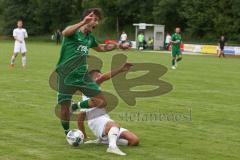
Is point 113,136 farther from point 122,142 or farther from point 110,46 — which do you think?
point 110,46

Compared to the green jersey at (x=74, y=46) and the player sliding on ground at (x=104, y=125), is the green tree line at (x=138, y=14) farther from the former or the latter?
the green jersey at (x=74, y=46)

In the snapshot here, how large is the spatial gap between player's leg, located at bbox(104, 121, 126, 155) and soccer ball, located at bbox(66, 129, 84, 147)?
406 millimetres

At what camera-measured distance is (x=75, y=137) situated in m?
8.57

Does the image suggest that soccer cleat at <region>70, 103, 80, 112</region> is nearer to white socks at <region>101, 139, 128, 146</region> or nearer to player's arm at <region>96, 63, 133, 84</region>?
player's arm at <region>96, 63, 133, 84</region>

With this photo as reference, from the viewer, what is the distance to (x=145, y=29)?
2498 inches

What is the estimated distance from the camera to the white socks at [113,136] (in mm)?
8273

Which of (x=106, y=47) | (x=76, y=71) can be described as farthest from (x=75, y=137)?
(x=106, y=47)

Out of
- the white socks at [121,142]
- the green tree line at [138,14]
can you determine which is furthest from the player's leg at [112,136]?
the green tree line at [138,14]

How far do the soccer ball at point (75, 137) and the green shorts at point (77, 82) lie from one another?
57 cm

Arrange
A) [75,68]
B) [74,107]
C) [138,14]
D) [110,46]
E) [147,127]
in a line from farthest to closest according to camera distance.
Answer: [138,14] → [147,127] → [110,46] → [74,107] → [75,68]

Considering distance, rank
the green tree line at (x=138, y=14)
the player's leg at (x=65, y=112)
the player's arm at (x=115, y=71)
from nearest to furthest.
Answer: the player's arm at (x=115, y=71) → the player's leg at (x=65, y=112) → the green tree line at (x=138, y=14)

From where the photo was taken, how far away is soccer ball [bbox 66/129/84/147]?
856 cm

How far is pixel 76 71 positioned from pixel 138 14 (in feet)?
248

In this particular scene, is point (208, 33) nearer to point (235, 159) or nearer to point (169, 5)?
point (169, 5)
